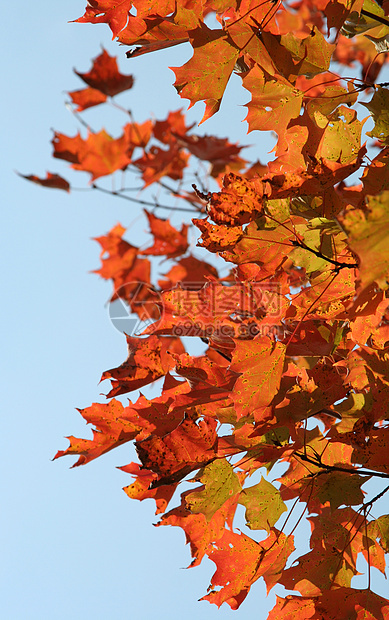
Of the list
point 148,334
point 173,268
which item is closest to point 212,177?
point 173,268

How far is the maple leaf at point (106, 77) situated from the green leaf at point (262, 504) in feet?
7.91

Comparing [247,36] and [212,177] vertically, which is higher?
[212,177]

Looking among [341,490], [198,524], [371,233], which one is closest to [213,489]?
[198,524]

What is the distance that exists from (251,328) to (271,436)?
0.86 ft

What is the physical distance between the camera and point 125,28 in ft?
3.40

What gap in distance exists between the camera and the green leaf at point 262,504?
1.17 m

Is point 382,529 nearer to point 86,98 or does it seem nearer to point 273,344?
point 273,344

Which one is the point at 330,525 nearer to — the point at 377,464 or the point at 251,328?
the point at 377,464

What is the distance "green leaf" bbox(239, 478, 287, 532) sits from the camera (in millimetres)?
1167

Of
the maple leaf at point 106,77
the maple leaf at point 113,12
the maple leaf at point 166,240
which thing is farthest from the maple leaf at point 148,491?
the maple leaf at point 106,77

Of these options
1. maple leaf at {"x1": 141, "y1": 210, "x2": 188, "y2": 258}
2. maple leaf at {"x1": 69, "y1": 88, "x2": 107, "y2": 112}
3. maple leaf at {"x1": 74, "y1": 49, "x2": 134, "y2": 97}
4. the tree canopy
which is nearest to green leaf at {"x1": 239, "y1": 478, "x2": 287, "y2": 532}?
the tree canopy

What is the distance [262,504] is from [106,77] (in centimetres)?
248

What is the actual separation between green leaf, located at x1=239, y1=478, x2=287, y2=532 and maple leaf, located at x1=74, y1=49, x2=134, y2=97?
2.41 meters

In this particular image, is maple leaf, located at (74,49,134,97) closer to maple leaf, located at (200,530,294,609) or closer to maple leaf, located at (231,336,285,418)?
maple leaf, located at (231,336,285,418)
